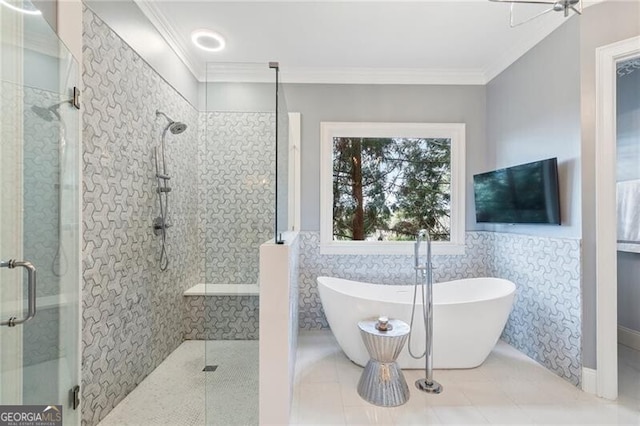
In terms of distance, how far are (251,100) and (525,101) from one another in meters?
2.33

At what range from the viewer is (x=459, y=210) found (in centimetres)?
306

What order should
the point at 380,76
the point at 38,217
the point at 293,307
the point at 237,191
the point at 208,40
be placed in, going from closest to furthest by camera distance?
the point at 38,217 < the point at 293,307 < the point at 237,191 < the point at 208,40 < the point at 380,76

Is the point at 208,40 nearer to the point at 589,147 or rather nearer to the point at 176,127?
the point at 176,127

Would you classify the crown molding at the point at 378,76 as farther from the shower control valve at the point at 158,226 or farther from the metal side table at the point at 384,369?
the metal side table at the point at 384,369

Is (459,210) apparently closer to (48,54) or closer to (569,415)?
(569,415)

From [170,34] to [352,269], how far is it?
2.65 m

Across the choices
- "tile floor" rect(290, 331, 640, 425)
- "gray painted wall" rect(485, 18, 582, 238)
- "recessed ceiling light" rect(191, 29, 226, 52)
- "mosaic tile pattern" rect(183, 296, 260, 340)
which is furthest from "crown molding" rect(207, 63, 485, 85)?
"tile floor" rect(290, 331, 640, 425)

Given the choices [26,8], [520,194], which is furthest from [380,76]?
[26,8]

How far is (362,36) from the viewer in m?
2.41

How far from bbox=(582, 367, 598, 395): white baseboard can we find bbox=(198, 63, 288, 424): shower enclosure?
2160mm

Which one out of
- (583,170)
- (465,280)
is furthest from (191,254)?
(583,170)

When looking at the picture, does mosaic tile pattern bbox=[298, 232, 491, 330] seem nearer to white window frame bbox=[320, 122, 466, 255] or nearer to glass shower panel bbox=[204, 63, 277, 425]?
white window frame bbox=[320, 122, 466, 255]

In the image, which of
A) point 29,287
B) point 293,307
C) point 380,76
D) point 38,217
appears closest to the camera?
point 29,287

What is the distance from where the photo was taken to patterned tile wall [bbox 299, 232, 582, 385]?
205 cm
